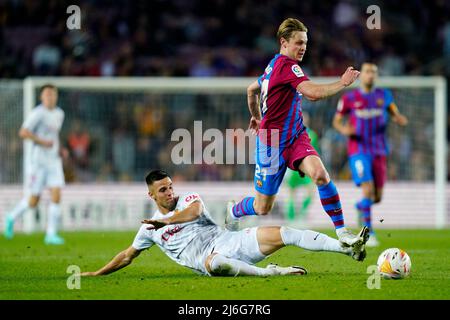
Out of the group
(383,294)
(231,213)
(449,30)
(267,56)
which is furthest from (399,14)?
(383,294)

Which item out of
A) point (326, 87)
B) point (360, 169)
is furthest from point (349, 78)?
point (360, 169)

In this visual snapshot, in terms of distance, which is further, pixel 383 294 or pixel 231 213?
pixel 231 213

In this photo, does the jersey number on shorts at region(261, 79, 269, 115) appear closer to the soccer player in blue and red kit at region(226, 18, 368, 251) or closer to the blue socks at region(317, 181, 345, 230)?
the soccer player in blue and red kit at region(226, 18, 368, 251)

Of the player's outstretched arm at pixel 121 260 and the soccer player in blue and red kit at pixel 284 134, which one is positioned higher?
the soccer player in blue and red kit at pixel 284 134

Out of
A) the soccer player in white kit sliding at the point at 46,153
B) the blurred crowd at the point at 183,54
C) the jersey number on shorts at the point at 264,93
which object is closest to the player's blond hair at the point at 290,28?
the jersey number on shorts at the point at 264,93

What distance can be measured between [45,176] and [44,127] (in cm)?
72

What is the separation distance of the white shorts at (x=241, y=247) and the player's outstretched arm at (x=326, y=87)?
1243 mm

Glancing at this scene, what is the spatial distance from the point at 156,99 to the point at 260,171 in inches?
382

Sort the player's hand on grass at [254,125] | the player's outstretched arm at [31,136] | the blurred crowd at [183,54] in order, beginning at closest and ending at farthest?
1. the player's hand on grass at [254,125]
2. the player's outstretched arm at [31,136]
3. the blurred crowd at [183,54]

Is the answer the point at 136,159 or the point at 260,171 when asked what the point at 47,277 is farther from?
the point at 136,159

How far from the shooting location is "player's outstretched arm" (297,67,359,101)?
293 inches

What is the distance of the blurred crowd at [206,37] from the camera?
20.4 m

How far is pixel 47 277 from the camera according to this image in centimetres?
862

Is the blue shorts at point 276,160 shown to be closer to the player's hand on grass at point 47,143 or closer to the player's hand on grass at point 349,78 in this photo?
the player's hand on grass at point 349,78
